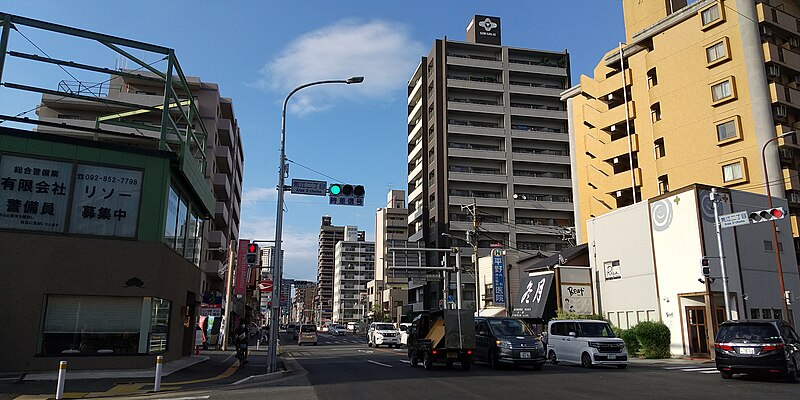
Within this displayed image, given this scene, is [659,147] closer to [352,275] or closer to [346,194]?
[346,194]

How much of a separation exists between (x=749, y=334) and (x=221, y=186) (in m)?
49.5

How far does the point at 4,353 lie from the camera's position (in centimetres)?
1608

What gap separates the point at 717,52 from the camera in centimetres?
4141

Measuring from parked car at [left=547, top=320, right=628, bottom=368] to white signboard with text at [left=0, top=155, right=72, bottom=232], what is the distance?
18.7 m

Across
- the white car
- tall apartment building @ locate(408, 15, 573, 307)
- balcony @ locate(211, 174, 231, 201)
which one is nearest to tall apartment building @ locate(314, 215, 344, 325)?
tall apartment building @ locate(408, 15, 573, 307)

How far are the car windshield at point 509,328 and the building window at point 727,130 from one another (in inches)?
1127

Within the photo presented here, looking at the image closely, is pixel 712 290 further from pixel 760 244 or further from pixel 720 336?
pixel 720 336

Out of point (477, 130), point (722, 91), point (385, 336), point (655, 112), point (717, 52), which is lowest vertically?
point (385, 336)

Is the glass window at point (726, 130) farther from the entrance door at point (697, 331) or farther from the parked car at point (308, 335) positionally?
the parked car at point (308, 335)

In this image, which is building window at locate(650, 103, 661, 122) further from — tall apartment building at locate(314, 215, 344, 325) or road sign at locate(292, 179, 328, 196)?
tall apartment building at locate(314, 215, 344, 325)

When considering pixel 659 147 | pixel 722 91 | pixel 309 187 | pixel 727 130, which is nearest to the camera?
pixel 309 187

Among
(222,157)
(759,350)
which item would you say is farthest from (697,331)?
(222,157)

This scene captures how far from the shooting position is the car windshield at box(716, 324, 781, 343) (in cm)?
1477

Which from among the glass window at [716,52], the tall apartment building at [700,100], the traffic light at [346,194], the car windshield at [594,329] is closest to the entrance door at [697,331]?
the car windshield at [594,329]
